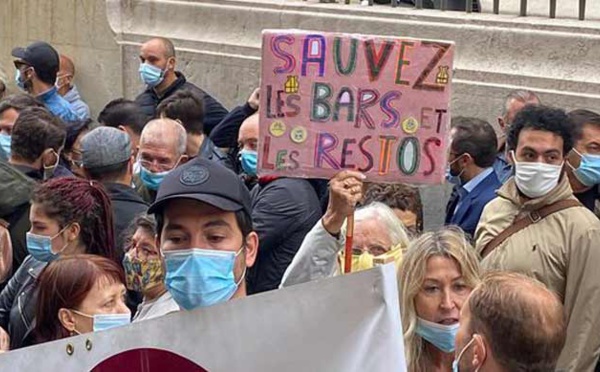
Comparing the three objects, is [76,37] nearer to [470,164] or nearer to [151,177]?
[151,177]

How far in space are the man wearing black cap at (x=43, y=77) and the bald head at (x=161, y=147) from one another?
2.77 meters

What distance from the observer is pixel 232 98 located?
1113 centimetres

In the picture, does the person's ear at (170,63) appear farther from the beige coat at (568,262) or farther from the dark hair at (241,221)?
the dark hair at (241,221)

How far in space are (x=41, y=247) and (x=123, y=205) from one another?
0.87m

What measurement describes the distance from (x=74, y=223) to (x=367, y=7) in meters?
4.92

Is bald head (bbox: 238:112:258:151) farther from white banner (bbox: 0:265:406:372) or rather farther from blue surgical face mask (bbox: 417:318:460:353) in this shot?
white banner (bbox: 0:265:406:372)

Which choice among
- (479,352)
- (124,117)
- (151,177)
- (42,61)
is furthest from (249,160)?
(479,352)

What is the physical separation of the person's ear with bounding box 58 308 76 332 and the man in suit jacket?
322 centimetres

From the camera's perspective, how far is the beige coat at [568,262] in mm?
5992

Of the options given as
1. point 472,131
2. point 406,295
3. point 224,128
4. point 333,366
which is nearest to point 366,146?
point 406,295

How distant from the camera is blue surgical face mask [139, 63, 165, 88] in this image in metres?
10.1

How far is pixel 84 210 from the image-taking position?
5.75m

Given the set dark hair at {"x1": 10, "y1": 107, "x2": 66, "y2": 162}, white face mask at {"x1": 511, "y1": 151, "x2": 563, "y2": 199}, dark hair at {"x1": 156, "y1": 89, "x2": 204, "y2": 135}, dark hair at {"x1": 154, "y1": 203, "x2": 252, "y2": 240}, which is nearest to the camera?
dark hair at {"x1": 154, "y1": 203, "x2": 252, "y2": 240}

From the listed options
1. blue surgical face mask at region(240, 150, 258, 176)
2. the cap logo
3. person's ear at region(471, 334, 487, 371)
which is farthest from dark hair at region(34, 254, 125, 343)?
blue surgical face mask at region(240, 150, 258, 176)
